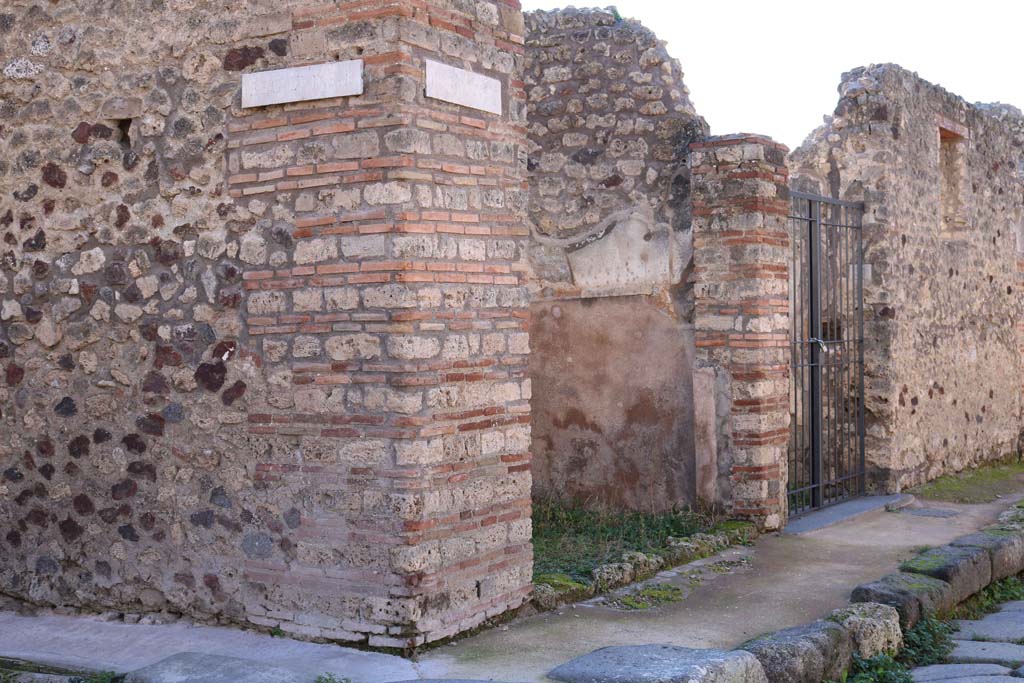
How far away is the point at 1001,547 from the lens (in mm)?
6941

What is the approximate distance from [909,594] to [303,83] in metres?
3.88

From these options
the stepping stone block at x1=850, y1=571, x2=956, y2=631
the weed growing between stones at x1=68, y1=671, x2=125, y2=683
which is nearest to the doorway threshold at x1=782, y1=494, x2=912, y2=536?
the stepping stone block at x1=850, y1=571, x2=956, y2=631

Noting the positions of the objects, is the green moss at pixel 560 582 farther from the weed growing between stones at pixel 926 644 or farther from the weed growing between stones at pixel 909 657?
the weed growing between stones at pixel 926 644

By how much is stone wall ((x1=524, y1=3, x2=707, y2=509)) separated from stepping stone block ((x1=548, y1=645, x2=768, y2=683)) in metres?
3.30

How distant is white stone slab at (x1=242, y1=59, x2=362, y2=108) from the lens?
190 inches

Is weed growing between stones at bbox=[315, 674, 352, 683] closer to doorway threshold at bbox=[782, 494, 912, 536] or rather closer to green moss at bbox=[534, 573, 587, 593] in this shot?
green moss at bbox=[534, 573, 587, 593]

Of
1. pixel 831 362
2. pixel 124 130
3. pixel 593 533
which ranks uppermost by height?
pixel 124 130

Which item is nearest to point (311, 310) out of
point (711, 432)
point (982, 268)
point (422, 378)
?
point (422, 378)

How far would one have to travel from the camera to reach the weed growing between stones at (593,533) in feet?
20.7

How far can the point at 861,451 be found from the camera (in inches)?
365

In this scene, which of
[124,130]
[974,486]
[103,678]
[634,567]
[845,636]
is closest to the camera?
[103,678]

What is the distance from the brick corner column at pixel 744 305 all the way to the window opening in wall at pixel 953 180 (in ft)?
13.0

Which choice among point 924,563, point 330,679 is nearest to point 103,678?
point 330,679

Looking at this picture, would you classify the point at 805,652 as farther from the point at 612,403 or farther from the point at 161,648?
the point at 612,403
